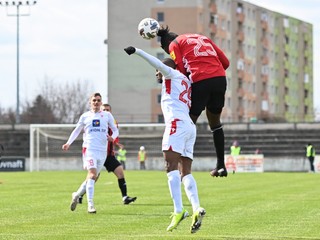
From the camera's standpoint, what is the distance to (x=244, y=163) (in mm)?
61281

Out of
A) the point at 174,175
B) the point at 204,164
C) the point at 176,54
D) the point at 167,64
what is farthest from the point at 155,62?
the point at 204,164

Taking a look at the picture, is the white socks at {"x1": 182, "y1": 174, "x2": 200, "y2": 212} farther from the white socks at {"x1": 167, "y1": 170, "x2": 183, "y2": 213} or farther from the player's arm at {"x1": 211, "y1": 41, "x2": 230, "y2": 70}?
the player's arm at {"x1": 211, "y1": 41, "x2": 230, "y2": 70}

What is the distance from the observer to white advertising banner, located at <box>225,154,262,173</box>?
6059 centimetres

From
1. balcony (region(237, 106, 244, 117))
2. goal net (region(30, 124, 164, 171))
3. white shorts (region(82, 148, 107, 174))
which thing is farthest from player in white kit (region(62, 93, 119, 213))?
balcony (region(237, 106, 244, 117))

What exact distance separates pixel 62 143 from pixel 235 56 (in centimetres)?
5420

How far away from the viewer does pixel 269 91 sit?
13125 cm

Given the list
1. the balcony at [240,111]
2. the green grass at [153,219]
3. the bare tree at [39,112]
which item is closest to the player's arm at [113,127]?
the green grass at [153,219]

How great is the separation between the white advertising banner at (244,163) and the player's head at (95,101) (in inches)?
1635

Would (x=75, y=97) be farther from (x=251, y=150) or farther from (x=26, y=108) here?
(x=251, y=150)

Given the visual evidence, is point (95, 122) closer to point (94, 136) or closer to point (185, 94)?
point (94, 136)

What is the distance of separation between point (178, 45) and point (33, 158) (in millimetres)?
51707

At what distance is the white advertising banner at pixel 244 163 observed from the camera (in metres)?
60.6

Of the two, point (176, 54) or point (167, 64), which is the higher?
point (176, 54)

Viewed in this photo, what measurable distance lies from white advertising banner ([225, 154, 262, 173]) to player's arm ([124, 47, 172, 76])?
48209 mm
